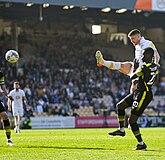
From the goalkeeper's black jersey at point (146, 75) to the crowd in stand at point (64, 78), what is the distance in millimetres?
25150

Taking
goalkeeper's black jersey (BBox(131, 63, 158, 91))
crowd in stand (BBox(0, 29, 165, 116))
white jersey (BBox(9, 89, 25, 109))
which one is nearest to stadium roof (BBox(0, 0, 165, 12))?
crowd in stand (BBox(0, 29, 165, 116))

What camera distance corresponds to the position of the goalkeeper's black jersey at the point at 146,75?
39.4ft

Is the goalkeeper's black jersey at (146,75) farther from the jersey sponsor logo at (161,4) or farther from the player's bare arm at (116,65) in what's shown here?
the jersey sponsor logo at (161,4)

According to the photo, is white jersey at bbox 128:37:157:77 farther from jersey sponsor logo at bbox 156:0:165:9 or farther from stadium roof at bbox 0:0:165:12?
jersey sponsor logo at bbox 156:0:165:9

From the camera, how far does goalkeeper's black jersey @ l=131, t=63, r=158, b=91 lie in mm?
12023

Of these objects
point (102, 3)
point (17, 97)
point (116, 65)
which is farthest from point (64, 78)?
point (116, 65)

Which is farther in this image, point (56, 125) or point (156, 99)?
point (156, 99)

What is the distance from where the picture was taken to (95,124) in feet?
A: 124

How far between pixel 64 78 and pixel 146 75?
31.4 meters

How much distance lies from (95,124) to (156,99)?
7.97 meters

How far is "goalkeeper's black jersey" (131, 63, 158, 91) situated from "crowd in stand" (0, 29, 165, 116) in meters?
25.2

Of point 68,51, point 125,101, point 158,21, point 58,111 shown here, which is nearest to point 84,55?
point 68,51

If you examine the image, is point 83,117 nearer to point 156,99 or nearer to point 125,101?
point 156,99

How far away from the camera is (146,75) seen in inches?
474
